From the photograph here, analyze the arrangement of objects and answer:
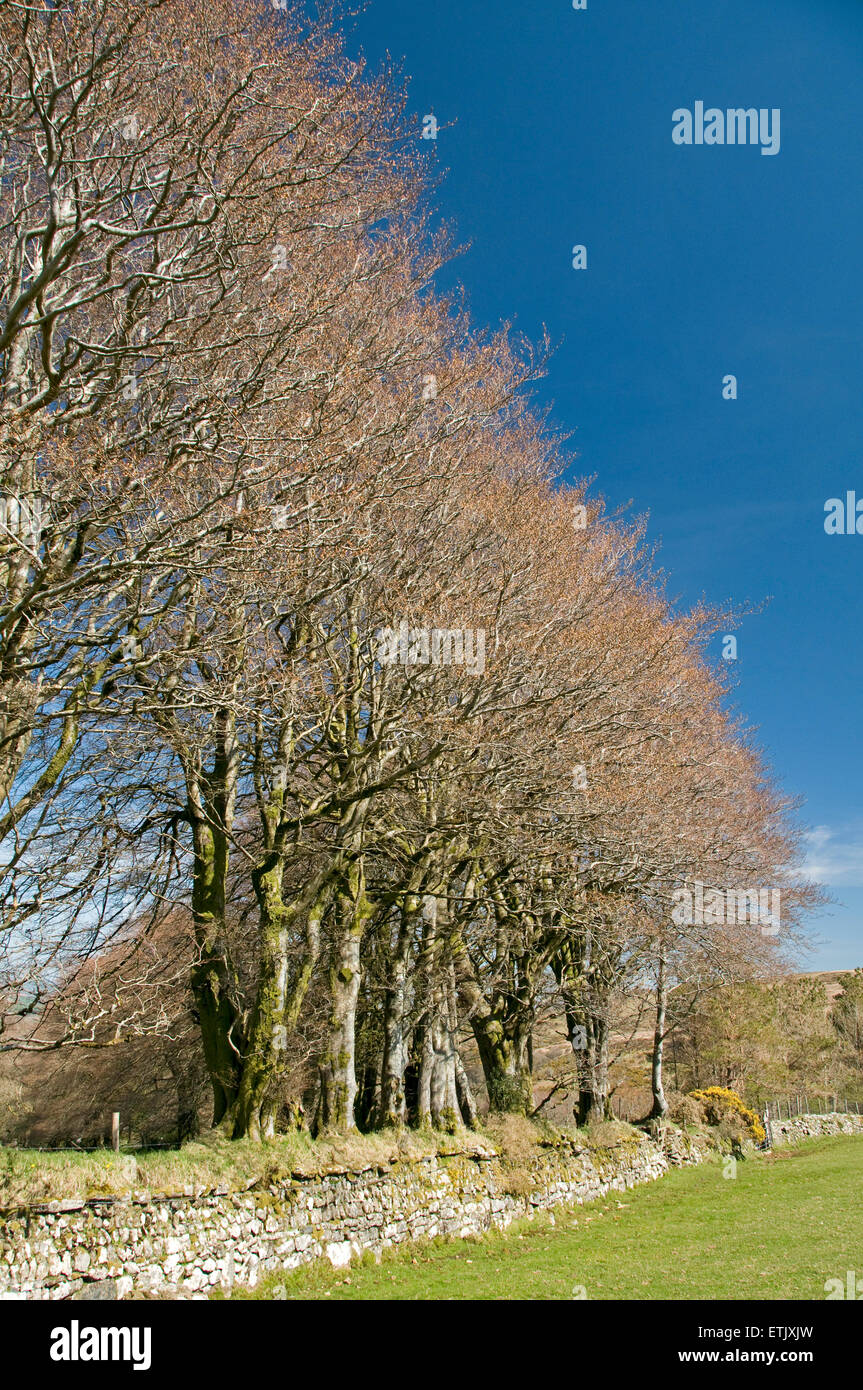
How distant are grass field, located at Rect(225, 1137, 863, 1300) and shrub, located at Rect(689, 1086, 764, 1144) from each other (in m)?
8.50

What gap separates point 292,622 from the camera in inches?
536

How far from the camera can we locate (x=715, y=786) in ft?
66.9

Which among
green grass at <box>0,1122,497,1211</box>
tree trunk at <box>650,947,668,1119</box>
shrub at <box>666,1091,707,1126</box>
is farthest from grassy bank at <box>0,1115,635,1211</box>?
shrub at <box>666,1091,707,1126</box>

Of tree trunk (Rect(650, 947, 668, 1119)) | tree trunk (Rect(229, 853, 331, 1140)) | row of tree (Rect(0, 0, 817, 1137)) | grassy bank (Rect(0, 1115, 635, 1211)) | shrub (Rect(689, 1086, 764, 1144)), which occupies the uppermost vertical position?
row of tree (Rect(0, 0, 817, 1137))

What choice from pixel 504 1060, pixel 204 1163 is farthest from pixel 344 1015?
pixel 504 1060

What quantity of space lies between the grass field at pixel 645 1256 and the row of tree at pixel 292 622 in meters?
2.36

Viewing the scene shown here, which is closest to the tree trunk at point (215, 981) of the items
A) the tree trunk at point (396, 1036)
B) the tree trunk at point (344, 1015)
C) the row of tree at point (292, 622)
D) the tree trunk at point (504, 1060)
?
the row of tree at point (292, 622)

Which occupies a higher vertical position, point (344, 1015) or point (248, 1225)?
point (344, 1015)

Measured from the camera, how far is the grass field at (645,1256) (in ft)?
33.0

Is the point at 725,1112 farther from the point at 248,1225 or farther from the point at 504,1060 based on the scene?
the point at 248,1225

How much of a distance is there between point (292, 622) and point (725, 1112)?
24794 millimetres

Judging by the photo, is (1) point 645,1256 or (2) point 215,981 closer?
(2) point 215,981

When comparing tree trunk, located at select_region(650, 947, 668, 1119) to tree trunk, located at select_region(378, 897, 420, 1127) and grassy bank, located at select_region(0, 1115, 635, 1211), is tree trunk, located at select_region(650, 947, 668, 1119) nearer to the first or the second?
grassy bank, located at select_region(0, 1115, 635, 1211)

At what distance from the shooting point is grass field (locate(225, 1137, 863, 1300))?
1007cm
